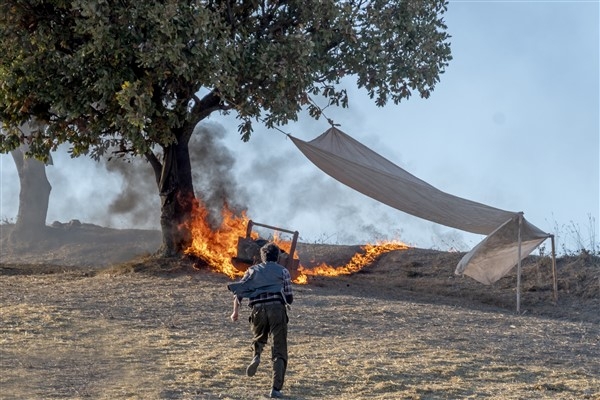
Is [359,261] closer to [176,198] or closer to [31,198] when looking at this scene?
[176,198]

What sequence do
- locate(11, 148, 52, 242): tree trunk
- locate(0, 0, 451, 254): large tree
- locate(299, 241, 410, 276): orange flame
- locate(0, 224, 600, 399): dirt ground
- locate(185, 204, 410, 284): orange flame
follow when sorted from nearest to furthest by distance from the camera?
locate(0, 224, 600, 399): dirt ground
locate(0, 0, 451, 254): large tree
locate(185, 204, 410, 284): orange flame
locate(299, 241, 410, 276): orange flame
locate(11, 148, 52, 242): tree trunk

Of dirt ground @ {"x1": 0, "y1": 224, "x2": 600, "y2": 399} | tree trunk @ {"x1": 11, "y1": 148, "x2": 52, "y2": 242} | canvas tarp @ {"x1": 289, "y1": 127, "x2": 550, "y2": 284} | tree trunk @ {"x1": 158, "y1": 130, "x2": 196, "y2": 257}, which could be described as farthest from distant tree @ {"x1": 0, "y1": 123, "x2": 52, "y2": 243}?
canvas tarp @ {"x1": 289, "y1": 127, "x2": 550, "y2": 284}

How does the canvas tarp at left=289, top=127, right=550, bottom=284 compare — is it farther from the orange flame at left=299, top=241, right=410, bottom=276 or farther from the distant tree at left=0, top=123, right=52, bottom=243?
the distant tree at left=0, top=123, right=52, bottom=243

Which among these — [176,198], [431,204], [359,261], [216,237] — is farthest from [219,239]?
[431,204]

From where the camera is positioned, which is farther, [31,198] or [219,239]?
[31,198]

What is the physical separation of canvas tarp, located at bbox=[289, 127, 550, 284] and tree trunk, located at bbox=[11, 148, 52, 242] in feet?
52.0

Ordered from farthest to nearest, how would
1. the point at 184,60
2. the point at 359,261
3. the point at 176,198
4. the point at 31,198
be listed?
the point at 31,198 → the point at 359,261 → the point at 176,198 → the point at 184,60

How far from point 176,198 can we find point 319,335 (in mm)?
7653

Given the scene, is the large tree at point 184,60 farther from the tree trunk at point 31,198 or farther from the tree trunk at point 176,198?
the tree trunk at point 31,198

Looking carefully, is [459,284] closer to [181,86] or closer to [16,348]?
[181,86]

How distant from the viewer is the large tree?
16641 millimetres

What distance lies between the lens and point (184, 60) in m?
16.5

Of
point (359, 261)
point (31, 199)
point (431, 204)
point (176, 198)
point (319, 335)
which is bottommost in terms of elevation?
point (319, 335)

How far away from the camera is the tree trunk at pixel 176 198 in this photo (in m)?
20.7
